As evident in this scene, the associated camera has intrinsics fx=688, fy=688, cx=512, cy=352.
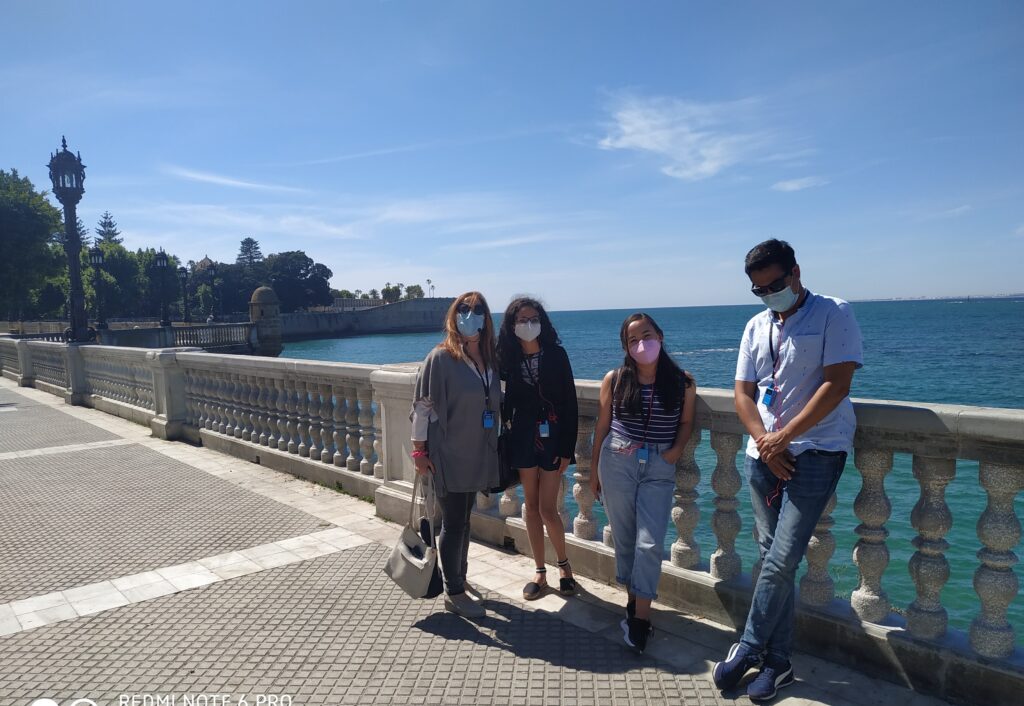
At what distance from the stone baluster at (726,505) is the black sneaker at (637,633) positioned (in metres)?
0.59

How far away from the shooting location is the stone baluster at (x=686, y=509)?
4066mm

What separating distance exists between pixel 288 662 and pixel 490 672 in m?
1.08

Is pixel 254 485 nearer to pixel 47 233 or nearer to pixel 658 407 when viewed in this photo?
pixel 658 407

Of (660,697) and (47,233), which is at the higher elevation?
(47,233)

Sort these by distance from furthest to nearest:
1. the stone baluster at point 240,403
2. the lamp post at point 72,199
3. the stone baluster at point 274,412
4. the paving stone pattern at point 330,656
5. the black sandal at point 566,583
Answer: the lamp post at point 72,199 → the stone baluster at point 240,403 → the stone baluster at point 274,412 → the black sandal at point 566,583 → the paving stone pattern at point 330,656

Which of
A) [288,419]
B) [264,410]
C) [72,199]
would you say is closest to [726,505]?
[288,419]

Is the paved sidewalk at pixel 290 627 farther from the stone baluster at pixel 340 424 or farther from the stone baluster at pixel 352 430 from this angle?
the stone baluster at pixel 340 424

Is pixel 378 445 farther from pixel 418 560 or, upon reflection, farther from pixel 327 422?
pixel 418 560

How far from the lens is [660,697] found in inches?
127

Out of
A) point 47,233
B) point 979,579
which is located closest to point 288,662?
point 979,579

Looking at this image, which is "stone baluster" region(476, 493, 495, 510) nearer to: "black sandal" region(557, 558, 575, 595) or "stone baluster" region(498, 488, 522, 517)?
"stone baluster" region(498, 488, 522, 517)

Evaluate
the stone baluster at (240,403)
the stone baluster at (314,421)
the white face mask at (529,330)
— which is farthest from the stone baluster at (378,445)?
the stone baluster at (240,403)

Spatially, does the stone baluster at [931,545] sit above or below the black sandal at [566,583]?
above

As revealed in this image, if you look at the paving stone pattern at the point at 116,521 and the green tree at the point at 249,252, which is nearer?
the paving stone pattern at the point at 116,521
